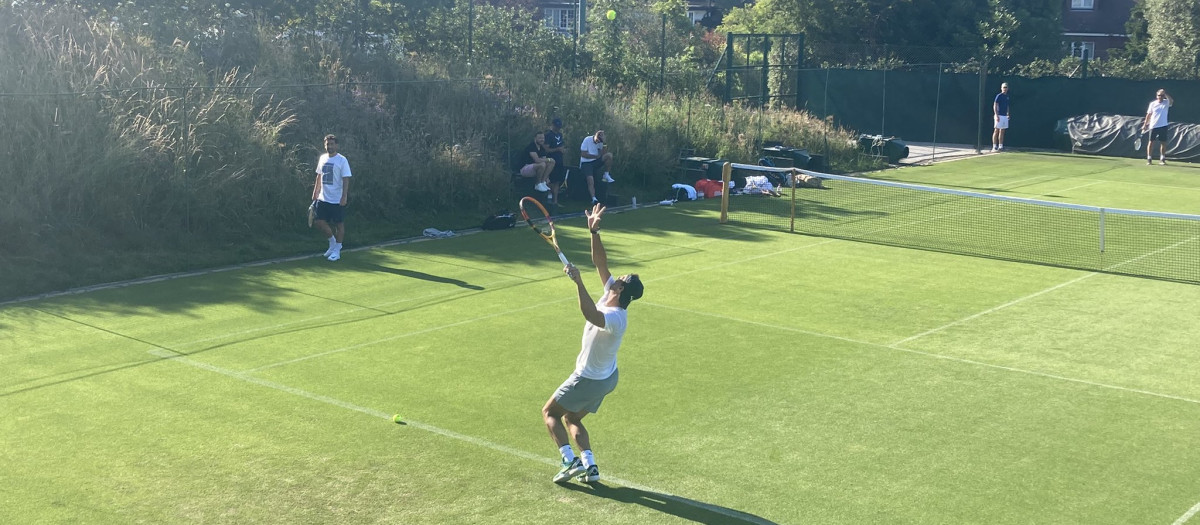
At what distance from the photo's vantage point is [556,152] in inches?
949

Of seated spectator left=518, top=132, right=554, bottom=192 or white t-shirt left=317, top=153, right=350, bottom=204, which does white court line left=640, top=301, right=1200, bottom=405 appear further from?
seated spectator left=518, top=132, right=554, bottom=192

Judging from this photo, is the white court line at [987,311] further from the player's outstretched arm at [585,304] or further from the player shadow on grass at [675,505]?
the player's outstretched arm at [585,304]

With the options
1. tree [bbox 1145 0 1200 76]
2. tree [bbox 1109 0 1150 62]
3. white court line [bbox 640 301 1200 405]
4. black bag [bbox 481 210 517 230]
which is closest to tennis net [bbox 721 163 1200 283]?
black bag [bbox 481 210 517 230]

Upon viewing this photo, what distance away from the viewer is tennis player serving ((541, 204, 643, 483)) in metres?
8.49

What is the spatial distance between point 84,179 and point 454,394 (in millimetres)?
9742

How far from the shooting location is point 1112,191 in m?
27.9

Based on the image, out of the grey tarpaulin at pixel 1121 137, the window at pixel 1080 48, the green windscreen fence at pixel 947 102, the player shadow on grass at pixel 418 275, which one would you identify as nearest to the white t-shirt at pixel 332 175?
the player shadow on grass at pixel 418 275

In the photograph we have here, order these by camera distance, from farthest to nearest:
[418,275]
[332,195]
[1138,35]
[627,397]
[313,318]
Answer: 1. [1138,35]
2. [332,195]
3. [418,275]
4. [313,318]
5. [627,397]

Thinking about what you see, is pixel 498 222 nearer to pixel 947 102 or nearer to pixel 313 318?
pixel 313 318

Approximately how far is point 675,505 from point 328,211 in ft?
36.4

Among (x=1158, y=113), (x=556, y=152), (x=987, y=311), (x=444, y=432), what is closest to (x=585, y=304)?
(x=444, y=432)

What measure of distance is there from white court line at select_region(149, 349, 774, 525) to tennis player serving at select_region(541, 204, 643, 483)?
1.44 feet

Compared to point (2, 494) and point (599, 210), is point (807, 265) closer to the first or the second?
point (599, 210)

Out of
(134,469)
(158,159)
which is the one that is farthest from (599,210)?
(158,159)
